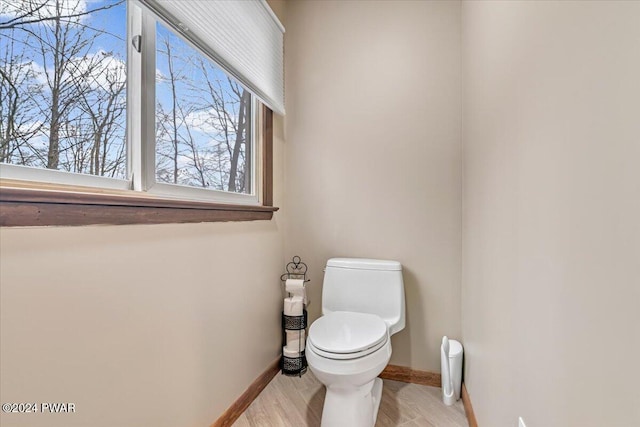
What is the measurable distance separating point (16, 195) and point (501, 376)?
1474mm

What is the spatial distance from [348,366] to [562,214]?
976 mm

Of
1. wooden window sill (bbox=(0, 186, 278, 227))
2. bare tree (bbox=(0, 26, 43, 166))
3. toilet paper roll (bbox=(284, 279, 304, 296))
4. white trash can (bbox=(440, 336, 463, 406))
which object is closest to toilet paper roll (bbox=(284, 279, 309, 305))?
toilet paper roll (bbox=(284, 279, 304, 296))

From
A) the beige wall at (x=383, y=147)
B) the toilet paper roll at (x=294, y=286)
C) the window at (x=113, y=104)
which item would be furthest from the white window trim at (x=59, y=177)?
the beige wall at (x=383, y=147)

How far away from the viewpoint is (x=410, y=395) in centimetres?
182

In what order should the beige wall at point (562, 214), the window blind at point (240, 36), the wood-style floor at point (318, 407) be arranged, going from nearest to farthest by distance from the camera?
the beige wall at point (562, 214)
the window blind at point (240, 36)
the wood-style floor at point (318, 407)

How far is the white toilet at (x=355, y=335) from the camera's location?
1.33m

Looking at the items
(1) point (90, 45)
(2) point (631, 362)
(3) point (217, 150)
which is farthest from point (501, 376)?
(1) point (90, 45)

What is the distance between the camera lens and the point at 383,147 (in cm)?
202

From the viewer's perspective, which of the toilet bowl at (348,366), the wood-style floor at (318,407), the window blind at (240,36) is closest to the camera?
the window blind at (240,36)

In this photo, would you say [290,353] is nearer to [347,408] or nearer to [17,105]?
[347,408]

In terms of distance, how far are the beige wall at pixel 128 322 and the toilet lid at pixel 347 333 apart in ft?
1.48

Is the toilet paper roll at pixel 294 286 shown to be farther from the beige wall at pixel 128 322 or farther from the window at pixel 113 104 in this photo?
the window at pixel 113 104

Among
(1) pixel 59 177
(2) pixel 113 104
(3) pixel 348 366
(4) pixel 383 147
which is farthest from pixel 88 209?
(4) pixel 383 147

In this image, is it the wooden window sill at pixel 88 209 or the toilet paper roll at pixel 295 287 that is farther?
the toilet paper roll at pixel 295 287
